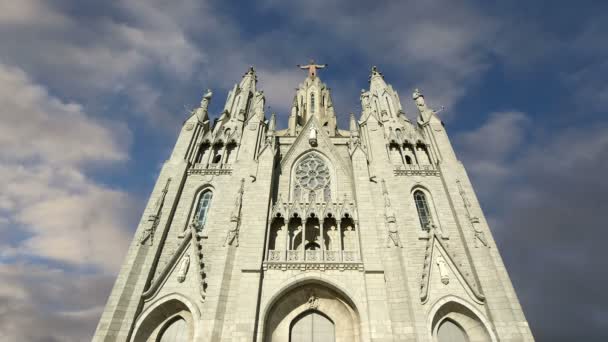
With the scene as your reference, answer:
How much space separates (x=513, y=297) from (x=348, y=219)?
9.00 m

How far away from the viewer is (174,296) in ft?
49.6

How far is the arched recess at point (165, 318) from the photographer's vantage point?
14.4m

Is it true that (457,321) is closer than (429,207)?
Yes

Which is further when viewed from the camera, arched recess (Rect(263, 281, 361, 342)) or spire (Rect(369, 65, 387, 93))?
spire (Rect(369, 65, 387, 93))

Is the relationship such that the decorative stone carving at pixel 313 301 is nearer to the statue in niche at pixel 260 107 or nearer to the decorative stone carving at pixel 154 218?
the decorative stone carving at pixel 154 218

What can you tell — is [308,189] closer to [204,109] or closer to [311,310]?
[311,310]

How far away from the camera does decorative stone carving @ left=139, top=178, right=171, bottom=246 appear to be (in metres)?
16.8

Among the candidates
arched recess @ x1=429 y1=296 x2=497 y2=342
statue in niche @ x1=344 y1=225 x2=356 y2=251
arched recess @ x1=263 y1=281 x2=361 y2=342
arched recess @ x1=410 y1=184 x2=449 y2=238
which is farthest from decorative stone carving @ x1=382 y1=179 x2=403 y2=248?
arched recess @ x1=263 y1=281 x2=361 y2=342

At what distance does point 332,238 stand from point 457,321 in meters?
7.60

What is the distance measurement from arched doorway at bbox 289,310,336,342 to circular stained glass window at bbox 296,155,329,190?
27.5ft

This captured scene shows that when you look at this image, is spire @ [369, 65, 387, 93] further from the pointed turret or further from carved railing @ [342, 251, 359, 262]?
carved railing @ [342, 251, 359, 262]

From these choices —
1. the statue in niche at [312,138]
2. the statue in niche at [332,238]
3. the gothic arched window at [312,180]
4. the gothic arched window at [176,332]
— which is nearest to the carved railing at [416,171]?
the gothic arched window at [312,180]

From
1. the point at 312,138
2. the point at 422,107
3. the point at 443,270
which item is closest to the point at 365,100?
the point at 422,107

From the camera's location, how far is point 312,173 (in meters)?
21.6
